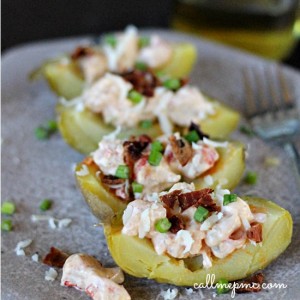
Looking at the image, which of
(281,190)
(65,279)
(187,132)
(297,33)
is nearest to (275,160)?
(281,190)

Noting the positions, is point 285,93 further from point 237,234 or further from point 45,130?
point 237,234

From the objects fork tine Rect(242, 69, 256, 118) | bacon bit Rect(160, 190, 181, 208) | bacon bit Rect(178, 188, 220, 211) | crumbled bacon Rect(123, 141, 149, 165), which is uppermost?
bacon bit Rect(178, 188, 220, 211)

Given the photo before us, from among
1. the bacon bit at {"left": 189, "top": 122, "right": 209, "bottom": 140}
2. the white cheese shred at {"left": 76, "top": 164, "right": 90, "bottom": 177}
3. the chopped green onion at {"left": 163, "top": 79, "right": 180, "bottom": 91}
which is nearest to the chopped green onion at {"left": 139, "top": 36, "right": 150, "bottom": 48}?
the chopped green onion at {"left": 163, "top": 79, "right": 180, "bottom": 91}

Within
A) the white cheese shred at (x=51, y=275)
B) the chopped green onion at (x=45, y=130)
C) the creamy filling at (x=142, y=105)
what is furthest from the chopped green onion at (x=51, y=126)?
the white cheese shred at (x=51, y=275)

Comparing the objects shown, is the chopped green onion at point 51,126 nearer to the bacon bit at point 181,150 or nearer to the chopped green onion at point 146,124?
the chopped green onion at point 146,124

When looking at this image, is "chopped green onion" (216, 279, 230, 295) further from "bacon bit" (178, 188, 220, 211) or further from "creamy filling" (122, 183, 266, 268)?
"bacon bit" (178, 188, 220, 211)

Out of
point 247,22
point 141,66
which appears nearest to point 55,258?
point 141,66
